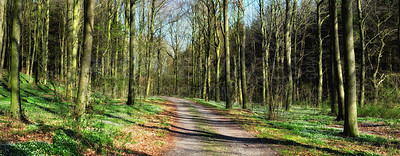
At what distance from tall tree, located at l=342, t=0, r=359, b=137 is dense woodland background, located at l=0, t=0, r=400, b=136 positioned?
0.46 ft

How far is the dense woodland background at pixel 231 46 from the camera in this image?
47.0 feet

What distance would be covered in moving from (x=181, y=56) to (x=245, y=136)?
44688 mm

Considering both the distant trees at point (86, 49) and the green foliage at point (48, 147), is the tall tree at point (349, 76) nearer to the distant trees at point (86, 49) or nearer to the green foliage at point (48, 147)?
the green foliage at point (48, 147)

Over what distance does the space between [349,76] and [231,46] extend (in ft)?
100

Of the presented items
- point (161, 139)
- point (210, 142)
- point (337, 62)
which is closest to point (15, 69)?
point (161, 139)

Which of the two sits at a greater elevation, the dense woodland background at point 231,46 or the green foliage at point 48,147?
the dense woodland background at point 231,46

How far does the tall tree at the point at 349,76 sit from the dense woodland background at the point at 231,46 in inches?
5.5

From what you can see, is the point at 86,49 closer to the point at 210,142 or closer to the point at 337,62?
the point at 210,142

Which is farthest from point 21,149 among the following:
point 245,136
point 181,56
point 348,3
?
point 181,56

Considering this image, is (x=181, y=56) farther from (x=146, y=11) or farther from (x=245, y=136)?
(x=245, y=136)

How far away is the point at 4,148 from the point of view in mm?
5199

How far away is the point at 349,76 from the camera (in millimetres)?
9734

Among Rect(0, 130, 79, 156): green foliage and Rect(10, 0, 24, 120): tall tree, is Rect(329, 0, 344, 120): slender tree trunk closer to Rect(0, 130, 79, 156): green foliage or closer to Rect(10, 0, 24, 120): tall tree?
Rect(0, 130, 79, 156): green foliage

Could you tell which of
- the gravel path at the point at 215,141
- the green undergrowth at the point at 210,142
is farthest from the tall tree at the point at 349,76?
the green undergrowth at the point at 210,142
